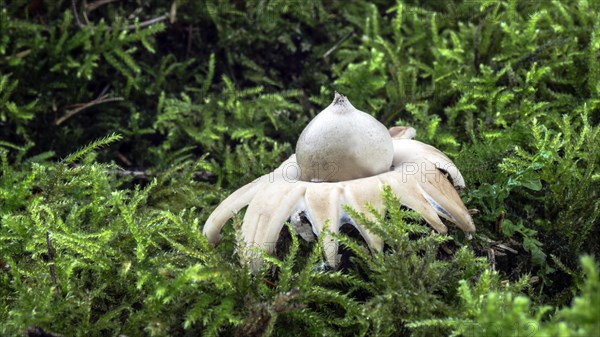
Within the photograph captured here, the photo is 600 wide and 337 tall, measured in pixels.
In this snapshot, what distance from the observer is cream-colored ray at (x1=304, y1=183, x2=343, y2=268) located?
140cm

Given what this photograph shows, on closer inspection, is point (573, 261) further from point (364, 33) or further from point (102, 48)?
point (102, 48)

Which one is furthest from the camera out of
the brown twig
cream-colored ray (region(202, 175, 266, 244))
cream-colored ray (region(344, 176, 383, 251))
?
the brown twig

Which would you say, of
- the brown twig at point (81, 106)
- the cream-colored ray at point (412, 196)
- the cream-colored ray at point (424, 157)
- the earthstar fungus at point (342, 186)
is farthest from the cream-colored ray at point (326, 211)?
the brown twig at point (81, 106)

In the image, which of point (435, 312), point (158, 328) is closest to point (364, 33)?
point (435, 312)

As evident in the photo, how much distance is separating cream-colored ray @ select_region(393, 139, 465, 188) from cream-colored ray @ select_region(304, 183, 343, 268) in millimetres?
313

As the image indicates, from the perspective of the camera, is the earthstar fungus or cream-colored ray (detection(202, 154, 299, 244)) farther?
cream-colored ray (detection(202, 154, 299, 244))

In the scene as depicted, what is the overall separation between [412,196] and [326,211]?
234mm

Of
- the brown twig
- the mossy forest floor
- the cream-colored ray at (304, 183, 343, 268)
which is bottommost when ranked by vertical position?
the brown twig

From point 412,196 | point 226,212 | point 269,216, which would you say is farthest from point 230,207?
point 412,196

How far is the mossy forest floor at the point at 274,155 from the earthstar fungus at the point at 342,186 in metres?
0.07

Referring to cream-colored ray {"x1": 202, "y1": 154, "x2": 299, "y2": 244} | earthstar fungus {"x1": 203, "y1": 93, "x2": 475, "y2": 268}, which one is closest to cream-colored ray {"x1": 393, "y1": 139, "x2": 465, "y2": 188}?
earthstar fungus {"x1": 203, "y1": 93, "x2": 475, "y2": 268}

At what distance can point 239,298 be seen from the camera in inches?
56.3

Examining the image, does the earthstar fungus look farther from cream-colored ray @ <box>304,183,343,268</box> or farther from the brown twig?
the brown twig

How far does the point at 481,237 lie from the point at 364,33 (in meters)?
1.51
